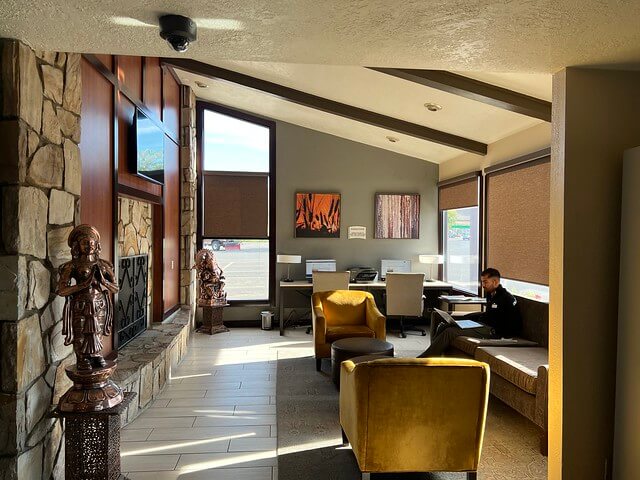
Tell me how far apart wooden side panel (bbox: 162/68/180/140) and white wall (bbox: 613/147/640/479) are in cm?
503

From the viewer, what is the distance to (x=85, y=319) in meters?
2.41

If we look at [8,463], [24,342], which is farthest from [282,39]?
[8,463]

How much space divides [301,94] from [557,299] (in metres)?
4.55

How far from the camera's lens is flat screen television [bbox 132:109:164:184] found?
4.36 meters

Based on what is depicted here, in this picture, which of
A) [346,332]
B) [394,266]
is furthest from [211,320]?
[394,266]

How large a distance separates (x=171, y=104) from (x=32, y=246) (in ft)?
14.7

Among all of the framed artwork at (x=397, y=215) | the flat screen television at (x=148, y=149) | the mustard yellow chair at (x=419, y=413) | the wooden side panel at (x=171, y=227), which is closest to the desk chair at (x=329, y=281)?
the framed artwork at (x=397, y=215)

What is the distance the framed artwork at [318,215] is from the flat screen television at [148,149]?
2.64 m

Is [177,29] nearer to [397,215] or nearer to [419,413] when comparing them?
[419,413]

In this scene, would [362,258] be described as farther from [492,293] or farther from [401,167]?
[492,293]

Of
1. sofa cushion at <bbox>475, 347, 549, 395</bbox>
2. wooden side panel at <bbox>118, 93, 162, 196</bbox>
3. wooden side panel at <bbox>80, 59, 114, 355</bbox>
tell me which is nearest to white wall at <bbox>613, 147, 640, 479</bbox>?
sofa cushion at <bbox>475, 347, 549, 395</bbox>

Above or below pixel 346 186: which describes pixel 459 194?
below

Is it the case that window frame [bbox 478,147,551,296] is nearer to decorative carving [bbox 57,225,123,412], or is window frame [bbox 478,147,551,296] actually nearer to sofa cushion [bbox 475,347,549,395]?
sofa cushion [bbox 475,347,549,395]

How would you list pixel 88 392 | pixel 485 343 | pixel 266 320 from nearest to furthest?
pixel 88 392
pixel 485 343
pixel 266 320
